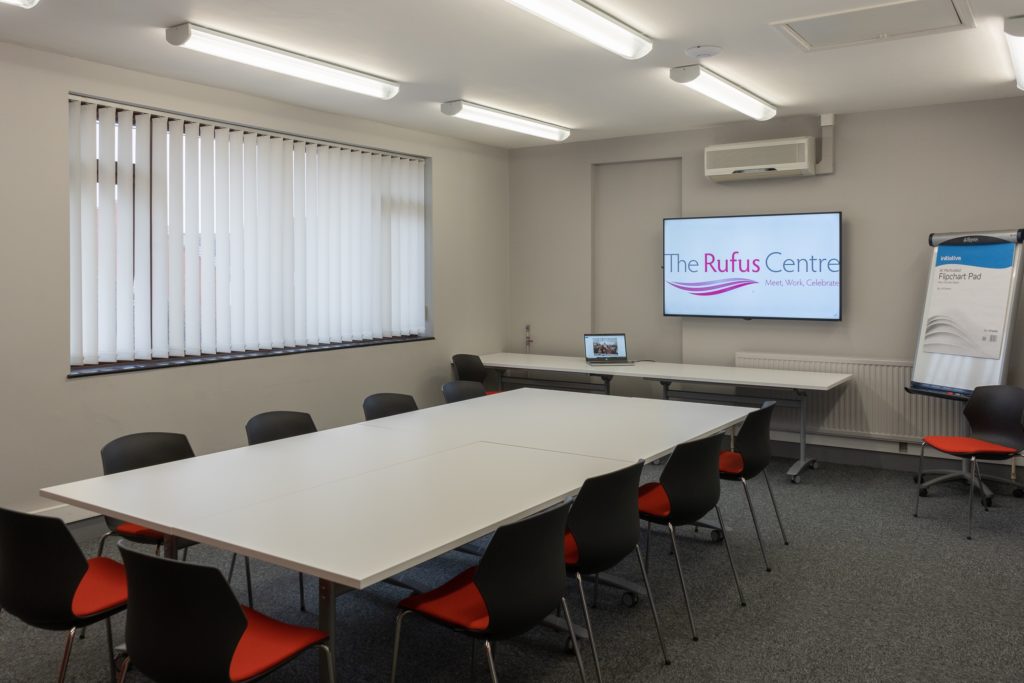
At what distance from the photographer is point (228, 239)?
5715 mm

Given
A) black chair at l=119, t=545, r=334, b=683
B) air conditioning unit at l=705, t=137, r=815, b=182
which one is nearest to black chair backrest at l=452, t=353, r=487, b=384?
air conditioning unit at l=705, t=137, r=815, b=182

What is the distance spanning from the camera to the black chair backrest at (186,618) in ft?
6.81

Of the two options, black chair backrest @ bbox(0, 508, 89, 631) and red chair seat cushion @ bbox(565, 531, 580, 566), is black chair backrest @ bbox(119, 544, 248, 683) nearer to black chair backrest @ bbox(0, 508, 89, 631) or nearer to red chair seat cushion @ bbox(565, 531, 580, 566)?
black chair backrest @ bbox(0, 508, 89, 631)

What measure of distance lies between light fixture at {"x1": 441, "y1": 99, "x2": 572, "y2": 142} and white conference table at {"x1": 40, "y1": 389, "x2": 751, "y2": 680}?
8.54 feet

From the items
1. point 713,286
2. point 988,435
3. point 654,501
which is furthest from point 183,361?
point 988,435

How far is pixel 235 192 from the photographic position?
576 centimetres

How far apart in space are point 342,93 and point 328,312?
1.81 meters

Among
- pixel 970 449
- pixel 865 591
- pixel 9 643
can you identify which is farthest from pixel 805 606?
pixel 9 643

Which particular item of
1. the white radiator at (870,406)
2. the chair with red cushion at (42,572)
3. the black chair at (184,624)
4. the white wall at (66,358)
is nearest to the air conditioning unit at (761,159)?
the white radiator at (870,406)

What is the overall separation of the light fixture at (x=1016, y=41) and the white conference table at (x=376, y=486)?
252 cm

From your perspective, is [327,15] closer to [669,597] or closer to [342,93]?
[342,93]

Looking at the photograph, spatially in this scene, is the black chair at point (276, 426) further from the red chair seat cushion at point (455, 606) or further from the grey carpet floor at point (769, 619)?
the red chair seat cushion at point (455, 606)

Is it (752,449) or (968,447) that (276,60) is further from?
(968,447)

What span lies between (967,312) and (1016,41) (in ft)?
6.93
